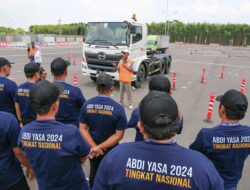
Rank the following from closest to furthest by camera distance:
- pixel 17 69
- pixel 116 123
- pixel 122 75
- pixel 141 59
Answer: pixel 116 123 → pixel 122 75 → pixel 141 59 → pixel 17 69

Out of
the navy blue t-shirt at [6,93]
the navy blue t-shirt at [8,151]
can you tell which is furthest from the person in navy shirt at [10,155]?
the navy blue t-shirt at [6,93]

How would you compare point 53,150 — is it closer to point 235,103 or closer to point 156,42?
point 235,103

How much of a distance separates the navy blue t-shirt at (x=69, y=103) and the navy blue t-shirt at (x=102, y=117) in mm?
585

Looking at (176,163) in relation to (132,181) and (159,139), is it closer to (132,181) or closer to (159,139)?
(159,139)

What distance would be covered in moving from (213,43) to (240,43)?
21.7 feet

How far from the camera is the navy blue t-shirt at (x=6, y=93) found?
4.05m

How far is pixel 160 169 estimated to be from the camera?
145 cm

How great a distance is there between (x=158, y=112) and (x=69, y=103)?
2.53m

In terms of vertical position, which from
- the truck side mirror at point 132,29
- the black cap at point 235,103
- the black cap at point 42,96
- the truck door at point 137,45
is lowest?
the black cap at point 235,103

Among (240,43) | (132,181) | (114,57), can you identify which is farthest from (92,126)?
(240,43)

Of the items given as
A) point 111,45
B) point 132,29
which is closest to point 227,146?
point 111,45

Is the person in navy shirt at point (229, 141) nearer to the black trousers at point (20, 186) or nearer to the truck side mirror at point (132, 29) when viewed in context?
the black trousers at point (20, 186)

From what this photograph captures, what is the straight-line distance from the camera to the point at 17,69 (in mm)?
15125

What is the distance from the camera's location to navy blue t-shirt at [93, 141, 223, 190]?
144cm
